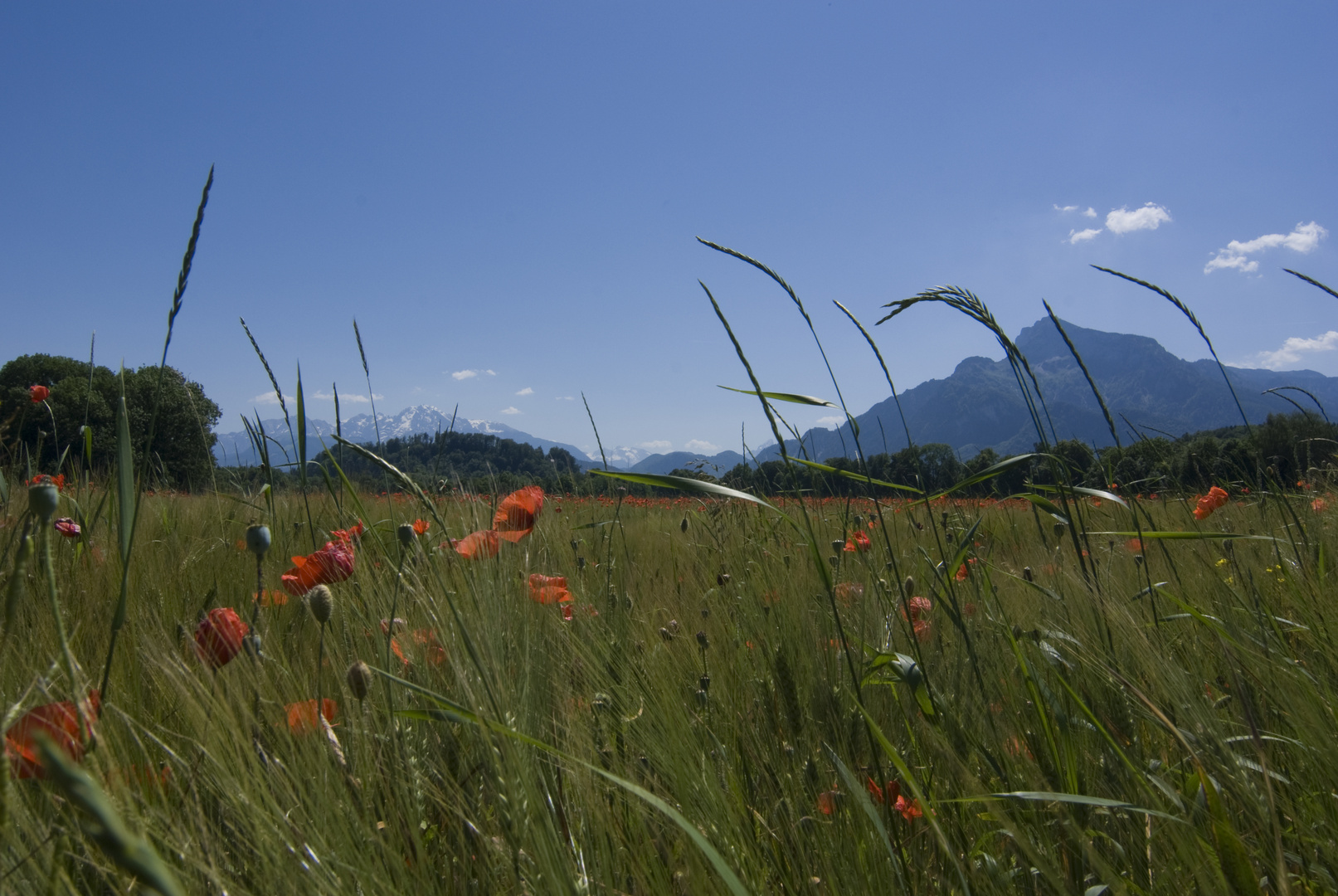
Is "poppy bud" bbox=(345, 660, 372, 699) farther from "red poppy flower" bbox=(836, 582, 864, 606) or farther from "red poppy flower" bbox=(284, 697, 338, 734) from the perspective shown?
"red poppy flower" bbox=(836, 582, 864, 606)

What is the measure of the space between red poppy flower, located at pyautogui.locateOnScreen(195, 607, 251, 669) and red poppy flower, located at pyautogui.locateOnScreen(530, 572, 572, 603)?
0.44 metres

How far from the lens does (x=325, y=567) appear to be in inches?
41.9

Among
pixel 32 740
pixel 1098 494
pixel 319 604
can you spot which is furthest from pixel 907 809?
pixel 32 740

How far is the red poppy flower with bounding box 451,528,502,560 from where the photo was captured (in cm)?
116

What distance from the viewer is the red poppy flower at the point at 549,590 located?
3.94 ft

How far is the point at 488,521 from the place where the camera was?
1.48 meters

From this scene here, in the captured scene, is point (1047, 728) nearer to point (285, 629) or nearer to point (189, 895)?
point (189, 895)

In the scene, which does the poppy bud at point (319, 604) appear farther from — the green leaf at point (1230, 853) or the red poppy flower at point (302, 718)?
the green leaf at point (1230, 853)

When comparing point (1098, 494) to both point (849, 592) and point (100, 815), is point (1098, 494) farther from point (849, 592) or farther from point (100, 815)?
point (100, 815)

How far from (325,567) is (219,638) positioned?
0.91 ft

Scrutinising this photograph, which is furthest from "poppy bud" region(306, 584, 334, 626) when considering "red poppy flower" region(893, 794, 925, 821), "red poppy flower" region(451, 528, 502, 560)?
"red poppy flower" region(893, 794, 925, 821)

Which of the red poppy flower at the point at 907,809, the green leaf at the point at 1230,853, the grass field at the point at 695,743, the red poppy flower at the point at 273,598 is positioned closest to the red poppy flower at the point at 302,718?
the grass field at the point at 695,743

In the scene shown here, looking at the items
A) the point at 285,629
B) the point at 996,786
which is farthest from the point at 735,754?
the point at 285,629

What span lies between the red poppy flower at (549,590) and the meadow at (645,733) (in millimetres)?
14
